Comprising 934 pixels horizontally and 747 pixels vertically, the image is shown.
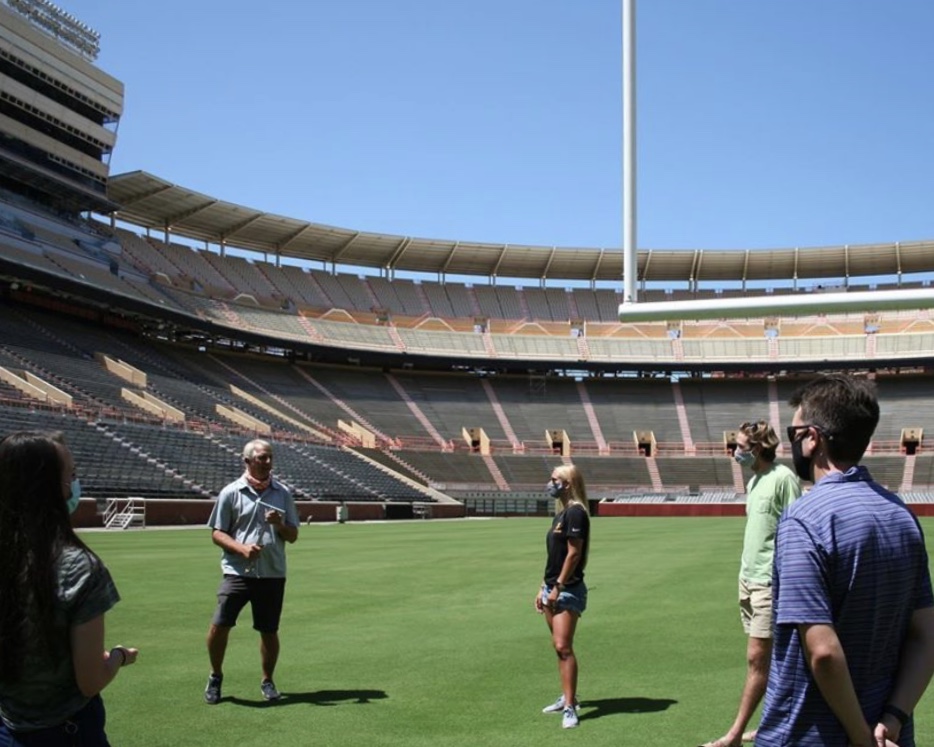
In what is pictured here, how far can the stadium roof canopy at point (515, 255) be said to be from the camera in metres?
71.4

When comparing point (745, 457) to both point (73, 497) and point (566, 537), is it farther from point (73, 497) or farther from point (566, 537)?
point (73, 497)

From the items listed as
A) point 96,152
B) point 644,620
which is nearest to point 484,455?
point 96,152

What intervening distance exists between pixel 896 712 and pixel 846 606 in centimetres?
40

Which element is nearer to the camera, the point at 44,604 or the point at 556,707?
the point at 44,604

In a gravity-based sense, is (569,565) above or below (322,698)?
above

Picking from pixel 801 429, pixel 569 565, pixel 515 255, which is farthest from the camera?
pixel 515 255

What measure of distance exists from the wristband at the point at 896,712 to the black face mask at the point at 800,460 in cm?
79

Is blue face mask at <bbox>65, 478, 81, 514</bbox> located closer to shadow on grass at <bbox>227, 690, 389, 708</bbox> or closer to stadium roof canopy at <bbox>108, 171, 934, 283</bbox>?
shadow on grass at <bbox>227, 690, 389, 708</bbox>

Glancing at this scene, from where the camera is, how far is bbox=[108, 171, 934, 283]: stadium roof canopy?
7138cm

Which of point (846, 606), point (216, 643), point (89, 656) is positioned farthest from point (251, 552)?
point (846, 606)

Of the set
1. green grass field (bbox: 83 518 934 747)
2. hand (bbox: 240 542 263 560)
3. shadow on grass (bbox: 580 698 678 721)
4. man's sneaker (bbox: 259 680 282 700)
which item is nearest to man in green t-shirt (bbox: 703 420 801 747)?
green grass field (bbox: 83 518 934 747)

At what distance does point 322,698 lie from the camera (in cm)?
811

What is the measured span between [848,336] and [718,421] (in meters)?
11.8

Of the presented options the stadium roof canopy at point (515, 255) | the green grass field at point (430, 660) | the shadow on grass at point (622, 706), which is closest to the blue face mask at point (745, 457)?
the green grass field at point (430, 660)
